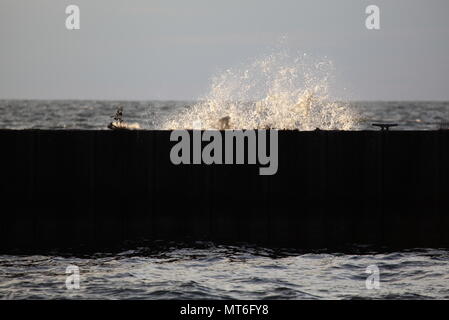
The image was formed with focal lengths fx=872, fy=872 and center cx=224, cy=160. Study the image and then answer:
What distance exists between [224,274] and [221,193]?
7.74 feet

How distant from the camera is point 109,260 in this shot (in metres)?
15.6

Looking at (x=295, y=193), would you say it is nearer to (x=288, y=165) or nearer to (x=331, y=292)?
(x=288, y=165)

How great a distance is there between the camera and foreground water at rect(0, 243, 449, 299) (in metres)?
13.3

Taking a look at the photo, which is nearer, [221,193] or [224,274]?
[224,274]

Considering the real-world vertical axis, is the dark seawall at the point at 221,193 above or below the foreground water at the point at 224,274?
above

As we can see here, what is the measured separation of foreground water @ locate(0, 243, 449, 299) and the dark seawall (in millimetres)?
489

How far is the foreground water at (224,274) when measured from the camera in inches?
523

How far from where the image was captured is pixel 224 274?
577 inches

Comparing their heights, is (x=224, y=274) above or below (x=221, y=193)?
below

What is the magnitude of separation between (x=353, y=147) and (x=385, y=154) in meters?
0.64

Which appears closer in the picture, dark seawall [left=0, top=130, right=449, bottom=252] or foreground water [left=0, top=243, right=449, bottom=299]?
foreground water [left=0, top=243, right=449, bottom=299]

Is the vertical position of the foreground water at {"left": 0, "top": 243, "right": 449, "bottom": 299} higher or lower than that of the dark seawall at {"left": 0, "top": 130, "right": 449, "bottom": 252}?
lower

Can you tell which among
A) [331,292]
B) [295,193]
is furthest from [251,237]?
[331,292]

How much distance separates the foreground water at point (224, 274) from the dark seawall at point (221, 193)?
19.2 inches
